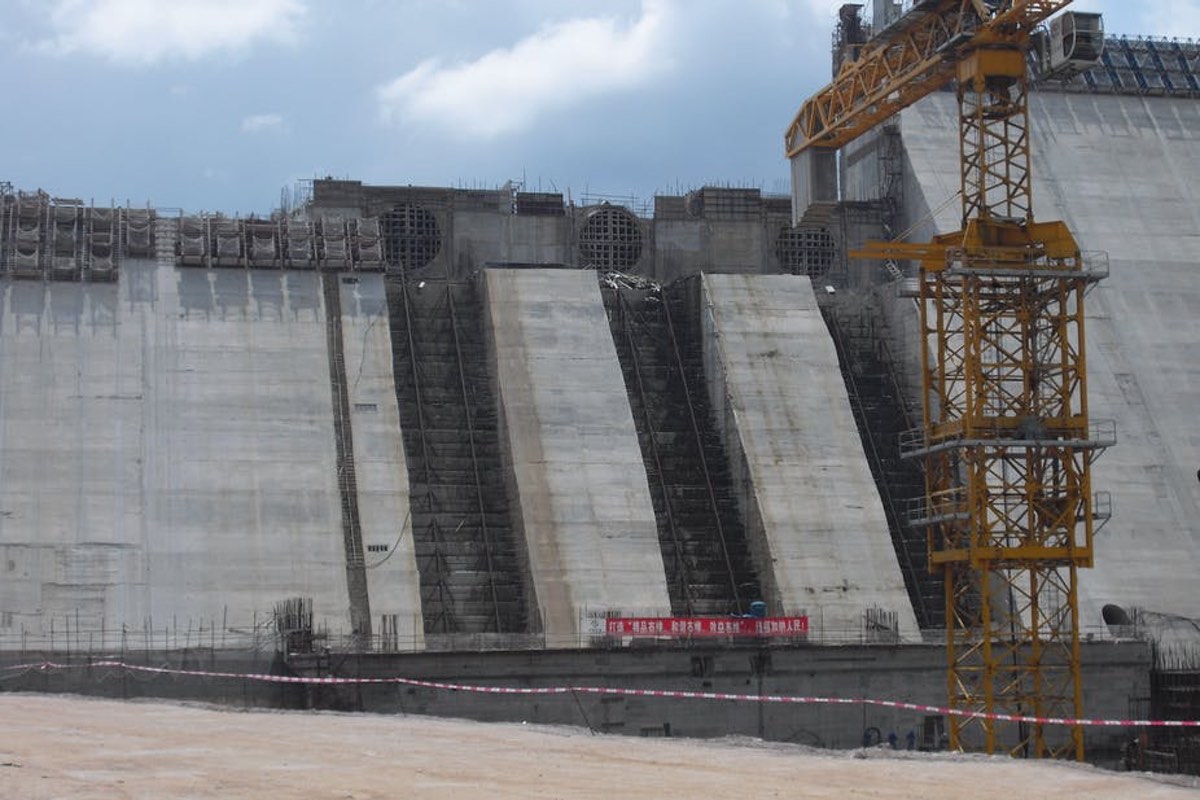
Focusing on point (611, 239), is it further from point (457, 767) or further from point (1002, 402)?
point (457, 767)

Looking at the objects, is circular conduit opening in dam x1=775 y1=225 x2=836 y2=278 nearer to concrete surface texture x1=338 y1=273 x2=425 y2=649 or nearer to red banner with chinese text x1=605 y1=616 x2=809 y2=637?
concrete surface texture x1=338 y1=273 x2=425 y2=649

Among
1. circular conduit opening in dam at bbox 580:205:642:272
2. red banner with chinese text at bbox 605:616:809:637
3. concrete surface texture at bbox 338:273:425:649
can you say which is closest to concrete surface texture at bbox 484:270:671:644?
red banner with chinese text at bbox 605:616:809:637

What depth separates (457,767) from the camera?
27281mm

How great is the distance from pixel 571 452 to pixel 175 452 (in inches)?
511

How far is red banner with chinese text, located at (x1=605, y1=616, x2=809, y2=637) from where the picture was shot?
5856cm

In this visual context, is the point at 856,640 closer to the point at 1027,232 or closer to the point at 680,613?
the point at 680,613

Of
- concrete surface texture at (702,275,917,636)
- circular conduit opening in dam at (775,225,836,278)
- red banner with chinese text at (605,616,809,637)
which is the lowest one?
red banner with chinese text at (605,616,809,637)

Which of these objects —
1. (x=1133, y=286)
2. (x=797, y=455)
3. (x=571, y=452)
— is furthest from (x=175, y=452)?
(x=1133, y=286)

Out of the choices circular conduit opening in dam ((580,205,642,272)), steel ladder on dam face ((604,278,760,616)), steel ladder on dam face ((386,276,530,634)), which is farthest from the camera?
circular conduit opening in dam ((580,205,642,272))

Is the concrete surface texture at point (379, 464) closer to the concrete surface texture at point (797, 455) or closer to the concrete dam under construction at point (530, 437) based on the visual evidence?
the concrete dam under construction at point (530, 437)

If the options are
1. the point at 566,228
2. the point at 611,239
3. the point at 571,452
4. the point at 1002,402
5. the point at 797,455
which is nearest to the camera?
the point at 1002,402

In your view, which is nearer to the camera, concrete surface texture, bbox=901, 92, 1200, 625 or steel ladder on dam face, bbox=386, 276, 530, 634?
steel ladder on dam face, bbox=386, 276, 530, 634

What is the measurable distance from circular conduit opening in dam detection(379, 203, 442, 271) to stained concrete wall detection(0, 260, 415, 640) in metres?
7.75

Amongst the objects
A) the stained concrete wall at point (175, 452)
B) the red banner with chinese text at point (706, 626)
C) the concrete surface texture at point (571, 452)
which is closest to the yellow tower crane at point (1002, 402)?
the red banner with chinese text at point (706, 626)
